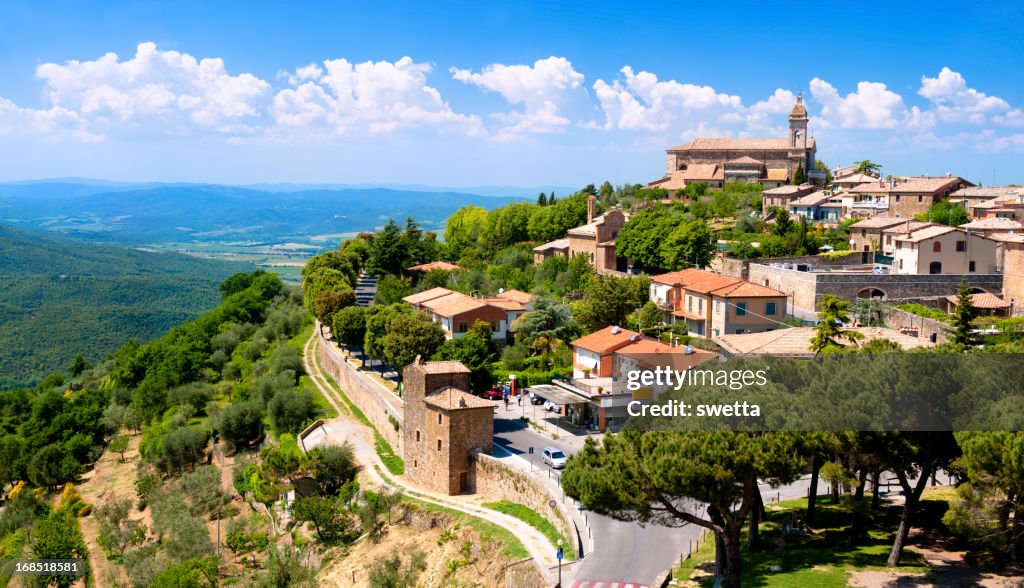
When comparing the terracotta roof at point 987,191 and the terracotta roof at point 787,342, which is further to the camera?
the terracotta roof at point 987,191

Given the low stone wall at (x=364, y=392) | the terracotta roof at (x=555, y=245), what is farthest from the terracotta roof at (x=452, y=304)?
the terracotta roof at (x=555, y=245)

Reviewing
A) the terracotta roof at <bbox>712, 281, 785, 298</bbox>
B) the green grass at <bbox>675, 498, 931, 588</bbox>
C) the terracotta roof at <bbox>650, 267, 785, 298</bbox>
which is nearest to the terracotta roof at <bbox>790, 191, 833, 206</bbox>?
the terracotta roof at <bbox>650, 267, 785, 298</bbox>

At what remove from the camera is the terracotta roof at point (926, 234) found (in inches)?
1801

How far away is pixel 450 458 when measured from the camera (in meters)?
30.2

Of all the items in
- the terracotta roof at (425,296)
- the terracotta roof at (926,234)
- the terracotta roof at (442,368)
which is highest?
the terracotta roof at (926,234)

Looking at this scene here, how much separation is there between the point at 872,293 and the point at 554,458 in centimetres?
2347

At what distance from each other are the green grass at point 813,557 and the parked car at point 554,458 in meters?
6.46

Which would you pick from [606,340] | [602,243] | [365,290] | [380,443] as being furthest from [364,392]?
[365,290]

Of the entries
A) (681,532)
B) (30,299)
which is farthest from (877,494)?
(30,299)

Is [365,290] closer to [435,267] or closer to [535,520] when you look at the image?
[435,267]

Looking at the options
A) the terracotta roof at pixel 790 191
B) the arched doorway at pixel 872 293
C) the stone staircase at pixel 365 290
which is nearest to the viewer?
the arched doorway at pixel 872 293

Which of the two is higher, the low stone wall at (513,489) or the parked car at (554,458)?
the parked car at (554,458)

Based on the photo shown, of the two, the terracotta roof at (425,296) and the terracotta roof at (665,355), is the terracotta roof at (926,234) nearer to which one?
the terracotta roof at (665,355)

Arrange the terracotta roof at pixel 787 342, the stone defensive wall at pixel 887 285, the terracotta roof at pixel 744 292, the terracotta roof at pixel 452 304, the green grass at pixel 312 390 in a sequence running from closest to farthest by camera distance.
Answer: the terracotta roof at pixel 787 342, the terracotta roof at pixel 744 292, the stone defensive wall at pixel 887 285, the green grass at pixel 312 390, the terracotta roof at pixel 452 304
